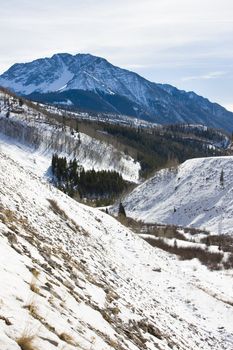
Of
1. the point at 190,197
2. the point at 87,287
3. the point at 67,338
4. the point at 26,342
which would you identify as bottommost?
the point at 190,197

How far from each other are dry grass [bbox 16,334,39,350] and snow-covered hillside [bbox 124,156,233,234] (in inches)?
2863

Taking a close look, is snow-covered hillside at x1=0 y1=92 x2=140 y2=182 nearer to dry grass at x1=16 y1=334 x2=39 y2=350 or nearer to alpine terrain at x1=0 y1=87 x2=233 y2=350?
alpine terrain at x1=0 y1=87 x2=233 y2=350

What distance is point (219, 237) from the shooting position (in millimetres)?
69375

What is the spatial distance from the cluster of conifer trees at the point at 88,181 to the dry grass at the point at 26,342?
12918 centimetres

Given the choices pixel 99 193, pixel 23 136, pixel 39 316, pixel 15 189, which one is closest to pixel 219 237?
pixel 15 189

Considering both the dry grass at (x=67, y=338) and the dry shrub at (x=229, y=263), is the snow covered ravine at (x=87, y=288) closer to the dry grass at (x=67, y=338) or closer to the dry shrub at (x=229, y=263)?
the dry grass at (x=67, y=338)

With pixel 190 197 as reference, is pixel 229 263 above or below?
below

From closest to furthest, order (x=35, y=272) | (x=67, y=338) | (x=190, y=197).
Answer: (x=67, y=338) → (x=35, y=272) → (x=190, y=197)

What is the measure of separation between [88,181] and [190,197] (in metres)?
55.5

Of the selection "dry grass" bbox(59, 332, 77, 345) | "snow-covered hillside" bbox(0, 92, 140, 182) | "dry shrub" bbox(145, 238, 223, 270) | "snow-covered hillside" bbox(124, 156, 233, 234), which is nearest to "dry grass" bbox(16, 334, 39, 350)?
"dry grass" bbox(59, 332, 77, 345)

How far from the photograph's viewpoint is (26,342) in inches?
279

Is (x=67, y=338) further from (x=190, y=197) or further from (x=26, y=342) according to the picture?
(x=190, y=197)

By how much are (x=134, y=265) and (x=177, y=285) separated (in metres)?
2.90

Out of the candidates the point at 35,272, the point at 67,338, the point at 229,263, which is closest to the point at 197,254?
the point at 229,263
